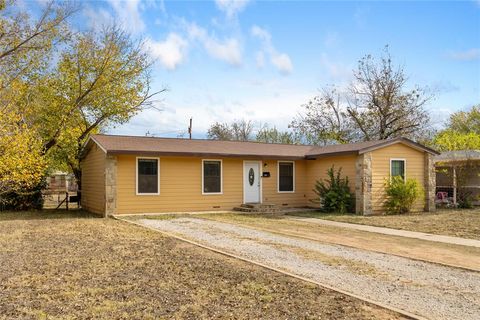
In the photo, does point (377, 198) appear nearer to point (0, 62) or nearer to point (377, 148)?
point (377, 148)

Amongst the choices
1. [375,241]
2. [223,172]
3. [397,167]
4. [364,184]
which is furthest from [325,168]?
[375,241]

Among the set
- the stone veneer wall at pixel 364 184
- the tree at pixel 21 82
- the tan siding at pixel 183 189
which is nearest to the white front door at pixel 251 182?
the tan siding at pixel 183 189

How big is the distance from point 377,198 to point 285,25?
299 inches

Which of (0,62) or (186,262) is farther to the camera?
(0,62)

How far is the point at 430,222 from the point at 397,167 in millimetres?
3945

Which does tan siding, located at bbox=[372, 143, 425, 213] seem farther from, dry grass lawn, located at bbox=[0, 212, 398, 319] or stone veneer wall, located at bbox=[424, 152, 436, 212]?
dry grass lawn, located at bbox=[0, 212, 398, 319]

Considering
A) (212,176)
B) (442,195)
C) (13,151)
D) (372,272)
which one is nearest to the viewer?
(372,272)

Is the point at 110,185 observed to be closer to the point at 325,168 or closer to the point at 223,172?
the point at 223,172

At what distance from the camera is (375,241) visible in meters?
9.77

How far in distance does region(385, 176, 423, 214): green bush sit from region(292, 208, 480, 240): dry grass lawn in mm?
715

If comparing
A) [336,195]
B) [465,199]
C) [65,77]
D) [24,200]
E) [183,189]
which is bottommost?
[465,199]

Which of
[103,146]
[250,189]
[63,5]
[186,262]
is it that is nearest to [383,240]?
[186,262]

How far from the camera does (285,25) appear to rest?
13.7 metres

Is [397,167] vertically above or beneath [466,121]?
beneath
